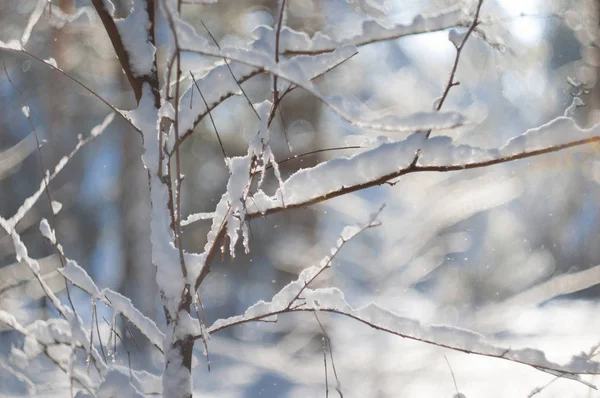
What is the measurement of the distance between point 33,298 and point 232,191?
16.8 ft

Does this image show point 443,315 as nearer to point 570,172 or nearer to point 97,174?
point 570,172

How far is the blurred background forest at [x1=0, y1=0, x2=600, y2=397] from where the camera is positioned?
10.8 ft

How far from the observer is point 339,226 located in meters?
4.08

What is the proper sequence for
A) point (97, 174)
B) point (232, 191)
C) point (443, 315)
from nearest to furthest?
point (232, 191)
point (443, 315)
point (97, 174)

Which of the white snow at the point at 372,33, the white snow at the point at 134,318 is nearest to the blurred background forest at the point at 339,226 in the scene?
the white snow at the point at 372,33

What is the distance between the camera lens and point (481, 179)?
3473mm

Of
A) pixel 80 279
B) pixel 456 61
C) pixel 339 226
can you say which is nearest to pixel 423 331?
pixel 456 61

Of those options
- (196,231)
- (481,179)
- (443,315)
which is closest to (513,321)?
(443,315)

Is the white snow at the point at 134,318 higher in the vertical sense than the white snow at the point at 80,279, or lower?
lower

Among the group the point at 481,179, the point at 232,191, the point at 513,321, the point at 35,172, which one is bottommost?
the point at 232,191

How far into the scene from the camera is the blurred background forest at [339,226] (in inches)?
130

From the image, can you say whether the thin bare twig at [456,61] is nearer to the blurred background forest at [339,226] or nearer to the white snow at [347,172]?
the white snow at [347,172]

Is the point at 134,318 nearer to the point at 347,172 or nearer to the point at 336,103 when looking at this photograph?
the point at 347,172

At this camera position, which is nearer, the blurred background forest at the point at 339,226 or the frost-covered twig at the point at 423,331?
the frost-covered twig at the point at 423,331
